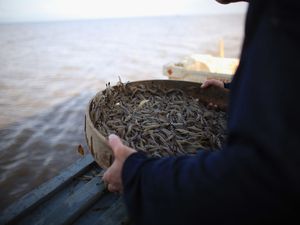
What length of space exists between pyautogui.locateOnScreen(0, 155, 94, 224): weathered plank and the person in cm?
160

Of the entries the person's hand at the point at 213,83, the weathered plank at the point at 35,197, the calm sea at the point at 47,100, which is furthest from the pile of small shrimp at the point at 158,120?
the calm sea at the point at 47,100

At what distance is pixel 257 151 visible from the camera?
2.41 ft

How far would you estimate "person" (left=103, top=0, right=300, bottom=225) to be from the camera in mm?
710

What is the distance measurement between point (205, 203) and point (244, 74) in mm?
376

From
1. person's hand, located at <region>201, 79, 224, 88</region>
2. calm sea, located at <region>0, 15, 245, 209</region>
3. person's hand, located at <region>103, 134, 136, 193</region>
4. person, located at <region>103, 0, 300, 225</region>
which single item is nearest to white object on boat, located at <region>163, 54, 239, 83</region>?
person's hand, located at <region>201, 79, 224, 88</region>

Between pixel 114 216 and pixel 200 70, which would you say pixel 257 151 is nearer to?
pixel 114 216

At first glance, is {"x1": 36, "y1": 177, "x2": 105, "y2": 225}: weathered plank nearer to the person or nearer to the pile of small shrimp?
the pile of small shrimp

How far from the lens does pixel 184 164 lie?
35.9 inches

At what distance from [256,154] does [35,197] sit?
2.00 m

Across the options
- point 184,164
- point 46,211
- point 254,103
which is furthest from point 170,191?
point 46,211

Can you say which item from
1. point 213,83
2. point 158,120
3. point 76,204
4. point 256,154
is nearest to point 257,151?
point 256,154

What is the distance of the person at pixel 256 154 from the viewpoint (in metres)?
0.71

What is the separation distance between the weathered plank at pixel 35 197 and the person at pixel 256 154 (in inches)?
63.0

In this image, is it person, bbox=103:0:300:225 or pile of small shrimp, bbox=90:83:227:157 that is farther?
pile of small shrimp, bbox=90:83:227:157
